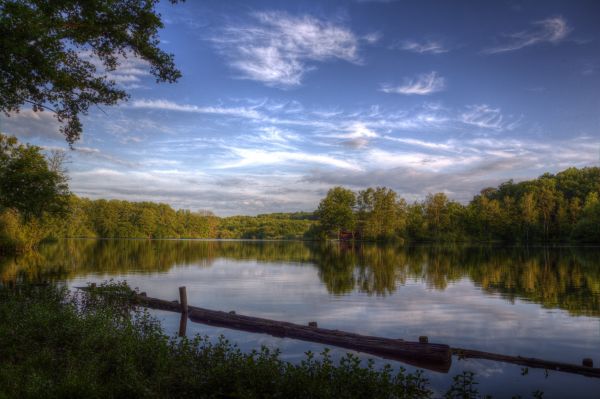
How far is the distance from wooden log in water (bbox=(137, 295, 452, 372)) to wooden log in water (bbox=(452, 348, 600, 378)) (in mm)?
843

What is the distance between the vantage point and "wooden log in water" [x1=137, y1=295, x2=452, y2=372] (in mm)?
13383

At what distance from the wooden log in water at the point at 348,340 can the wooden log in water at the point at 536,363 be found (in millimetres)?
843

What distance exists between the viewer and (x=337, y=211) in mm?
139375

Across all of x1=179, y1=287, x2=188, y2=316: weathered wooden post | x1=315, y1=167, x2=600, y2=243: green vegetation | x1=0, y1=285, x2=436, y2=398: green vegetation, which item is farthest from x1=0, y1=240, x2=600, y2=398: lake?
x1=315, y1=167, x2=600, y2=243: green vegetation

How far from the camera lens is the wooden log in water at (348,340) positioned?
13.4 m

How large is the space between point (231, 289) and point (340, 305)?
10418mm

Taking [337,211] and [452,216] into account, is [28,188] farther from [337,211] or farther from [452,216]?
[452,216]

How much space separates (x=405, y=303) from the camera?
26000 mm

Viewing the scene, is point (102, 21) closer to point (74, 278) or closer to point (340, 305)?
point (340, 305)

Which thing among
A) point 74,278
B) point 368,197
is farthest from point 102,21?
point 368,197

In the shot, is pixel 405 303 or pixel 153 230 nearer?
pixel 405 303

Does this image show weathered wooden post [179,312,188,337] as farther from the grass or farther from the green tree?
the green tree

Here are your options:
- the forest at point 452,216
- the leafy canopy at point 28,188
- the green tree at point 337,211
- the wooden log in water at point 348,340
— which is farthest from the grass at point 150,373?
the green tree at point 337,211

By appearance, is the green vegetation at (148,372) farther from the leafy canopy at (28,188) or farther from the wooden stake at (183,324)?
the leafy canopy at (28,188)
